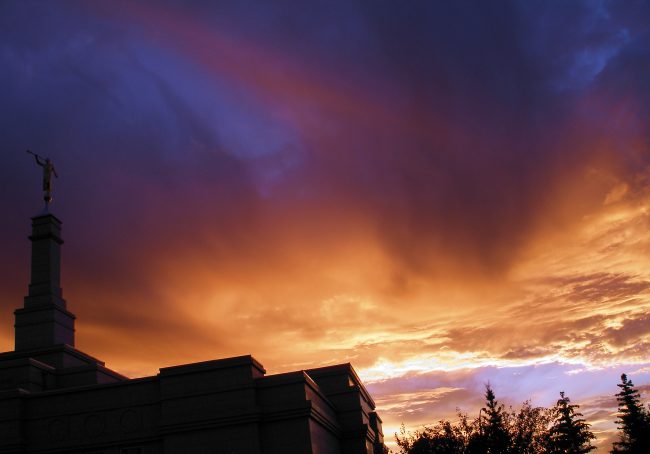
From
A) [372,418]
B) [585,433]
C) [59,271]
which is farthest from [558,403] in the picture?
[59,271]

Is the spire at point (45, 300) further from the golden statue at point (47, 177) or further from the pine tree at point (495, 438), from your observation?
the pine tree at point (495, 438)

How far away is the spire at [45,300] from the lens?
36.7 m

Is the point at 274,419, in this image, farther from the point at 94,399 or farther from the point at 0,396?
the point at 0,396

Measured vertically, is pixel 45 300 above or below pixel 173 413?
above

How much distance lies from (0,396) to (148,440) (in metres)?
7.45

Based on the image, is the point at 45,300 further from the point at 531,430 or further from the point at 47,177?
the point at 531,430

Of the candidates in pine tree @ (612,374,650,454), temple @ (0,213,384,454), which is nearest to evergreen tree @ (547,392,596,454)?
pine tree @ (612,374,650,454)

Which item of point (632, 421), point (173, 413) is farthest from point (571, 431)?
point (173, 413)

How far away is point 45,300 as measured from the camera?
123 feet

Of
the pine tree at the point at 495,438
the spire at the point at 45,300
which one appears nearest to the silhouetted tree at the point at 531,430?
the pine tree at the point at 495,438

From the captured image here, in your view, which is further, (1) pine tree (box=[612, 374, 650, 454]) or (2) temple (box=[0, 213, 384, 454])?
(1) pine tree (box=[612, 374, 650, 454])

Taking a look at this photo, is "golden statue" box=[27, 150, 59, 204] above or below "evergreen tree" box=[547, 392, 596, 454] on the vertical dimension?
above

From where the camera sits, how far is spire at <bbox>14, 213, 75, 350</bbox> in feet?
120

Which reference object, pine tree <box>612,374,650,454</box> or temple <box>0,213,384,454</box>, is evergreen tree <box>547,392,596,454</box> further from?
temple <box>0,213,384,454</box>
